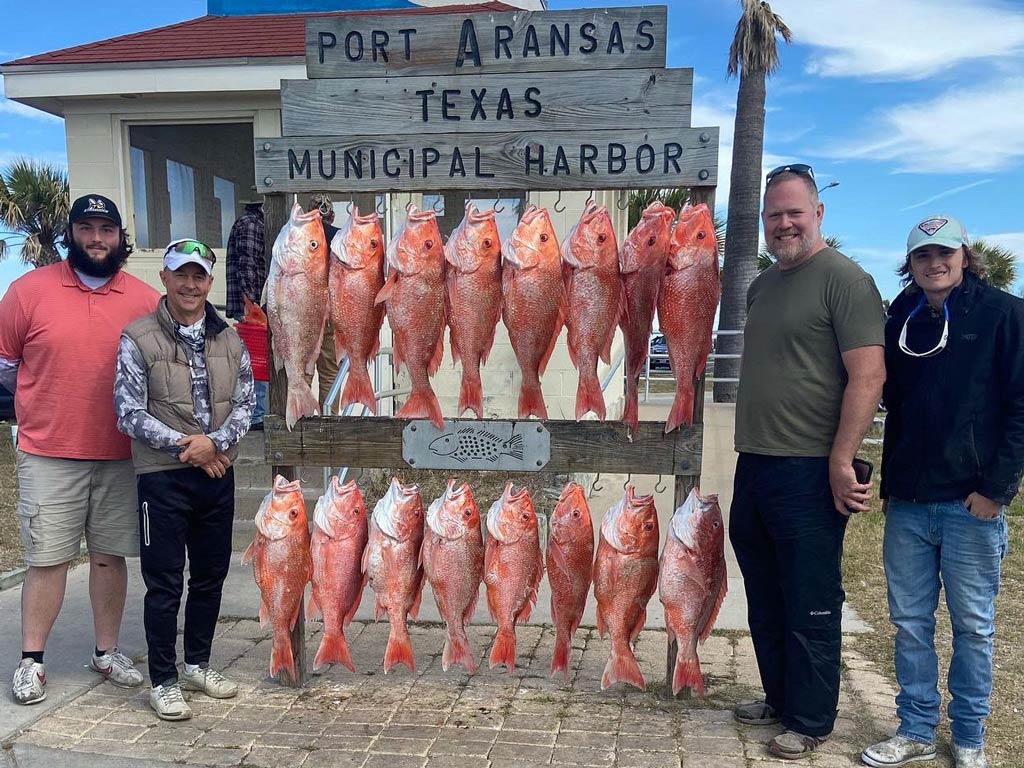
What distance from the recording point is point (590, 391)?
338 centimetres

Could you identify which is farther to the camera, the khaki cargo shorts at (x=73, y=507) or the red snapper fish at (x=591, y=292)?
the khaki cargo shorts at (x=73, y=507)

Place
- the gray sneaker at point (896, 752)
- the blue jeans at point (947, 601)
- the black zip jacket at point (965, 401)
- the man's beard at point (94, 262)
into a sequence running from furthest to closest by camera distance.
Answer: the man's beard at point (94, 262), the gray sneaker at point (896, 752), the blue jeans at point (947, 601), the black zip jacket at point (965, 401)

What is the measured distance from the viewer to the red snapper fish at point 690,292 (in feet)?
10.7

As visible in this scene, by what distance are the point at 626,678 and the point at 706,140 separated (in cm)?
233

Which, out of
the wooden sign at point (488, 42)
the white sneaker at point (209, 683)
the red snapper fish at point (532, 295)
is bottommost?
the white sneaker at point (209, 683)

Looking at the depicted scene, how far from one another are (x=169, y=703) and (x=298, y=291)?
1917mm

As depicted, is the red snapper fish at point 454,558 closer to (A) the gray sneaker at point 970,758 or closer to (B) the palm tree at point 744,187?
(A) the gray sneaker at point 970,758

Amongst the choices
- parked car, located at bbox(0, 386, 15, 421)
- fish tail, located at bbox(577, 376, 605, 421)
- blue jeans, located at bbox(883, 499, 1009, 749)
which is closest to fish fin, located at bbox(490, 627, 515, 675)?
fish tail, located at bbox(577, 376, 605, 421)

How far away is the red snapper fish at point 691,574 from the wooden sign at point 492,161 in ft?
4.73

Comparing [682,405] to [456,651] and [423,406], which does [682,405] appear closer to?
[423,406]

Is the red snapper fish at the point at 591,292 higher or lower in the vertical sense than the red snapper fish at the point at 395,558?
higher

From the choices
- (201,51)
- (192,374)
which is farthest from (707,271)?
(201,51)

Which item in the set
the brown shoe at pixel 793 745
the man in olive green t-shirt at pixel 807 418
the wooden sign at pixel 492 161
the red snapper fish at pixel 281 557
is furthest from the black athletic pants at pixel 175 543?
the brown shoe at pixel 793 745

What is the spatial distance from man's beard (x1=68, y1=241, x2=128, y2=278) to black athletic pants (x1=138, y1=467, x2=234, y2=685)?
3.33 ft
